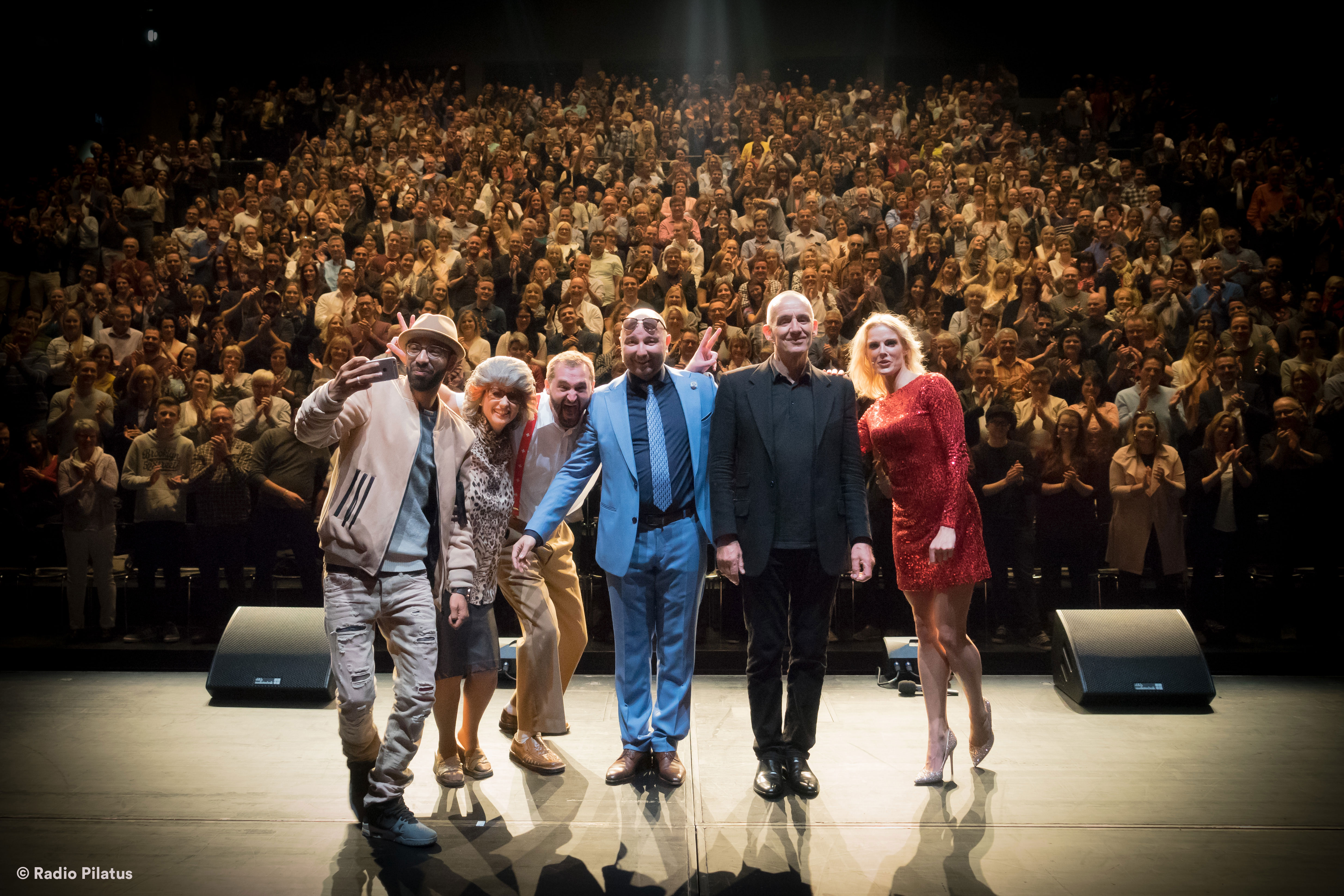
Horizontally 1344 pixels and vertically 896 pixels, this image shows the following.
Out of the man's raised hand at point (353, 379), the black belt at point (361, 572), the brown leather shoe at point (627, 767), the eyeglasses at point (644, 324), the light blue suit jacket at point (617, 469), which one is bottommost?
the brown leather shoe at point (627, 767)

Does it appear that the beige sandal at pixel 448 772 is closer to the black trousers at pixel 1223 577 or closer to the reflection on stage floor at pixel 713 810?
the reflection on stage floor at pixel 713 810

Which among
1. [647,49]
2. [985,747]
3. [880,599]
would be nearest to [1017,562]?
[880,599]

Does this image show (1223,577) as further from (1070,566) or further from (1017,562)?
(1017,562)

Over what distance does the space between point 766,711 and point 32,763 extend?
3051 mm

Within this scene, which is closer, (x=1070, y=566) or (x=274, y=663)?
(x=274, y=663)

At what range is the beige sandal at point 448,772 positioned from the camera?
12.0 ft

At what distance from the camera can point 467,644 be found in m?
3.63

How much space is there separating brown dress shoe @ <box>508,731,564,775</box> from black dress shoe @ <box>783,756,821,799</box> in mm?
928

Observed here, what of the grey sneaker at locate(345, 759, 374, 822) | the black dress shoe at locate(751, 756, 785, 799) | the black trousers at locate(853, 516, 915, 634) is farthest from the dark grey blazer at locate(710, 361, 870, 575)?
the black trousers at locate(853, 516, 915, 634)

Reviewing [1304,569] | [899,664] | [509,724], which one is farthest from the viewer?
[1304,569]

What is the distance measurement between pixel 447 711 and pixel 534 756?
1.43 feet

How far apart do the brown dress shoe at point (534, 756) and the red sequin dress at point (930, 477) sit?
1571mm

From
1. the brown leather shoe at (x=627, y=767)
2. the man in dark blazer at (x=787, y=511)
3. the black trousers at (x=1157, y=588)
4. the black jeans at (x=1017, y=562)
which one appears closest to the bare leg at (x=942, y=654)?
the man in dark blazer at (x=787, y=511)

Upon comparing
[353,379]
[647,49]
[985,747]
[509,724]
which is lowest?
[509,724]
